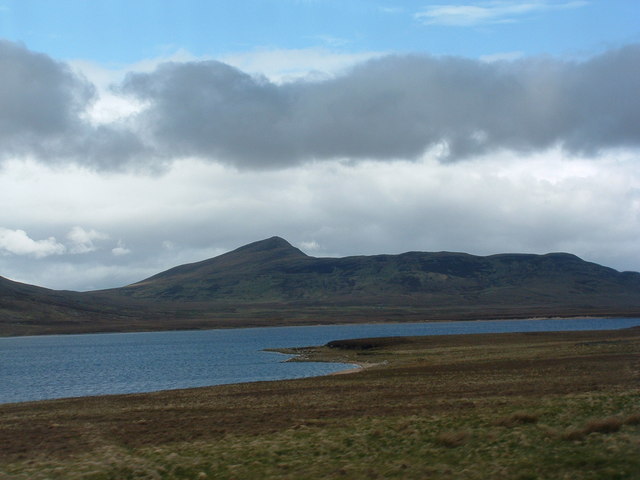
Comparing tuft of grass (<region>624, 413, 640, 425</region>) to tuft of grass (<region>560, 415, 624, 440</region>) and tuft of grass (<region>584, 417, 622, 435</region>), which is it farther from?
tuft of grass (<region>584, 417, 622, 435</region>)

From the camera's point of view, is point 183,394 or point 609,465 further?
point 183,394

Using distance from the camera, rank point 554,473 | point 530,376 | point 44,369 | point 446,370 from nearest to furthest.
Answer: point 554,473 → point 530,376 → point 446,370 → point 44,369

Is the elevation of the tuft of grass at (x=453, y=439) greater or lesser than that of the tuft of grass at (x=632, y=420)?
lesser

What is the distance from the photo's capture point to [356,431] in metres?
27.4

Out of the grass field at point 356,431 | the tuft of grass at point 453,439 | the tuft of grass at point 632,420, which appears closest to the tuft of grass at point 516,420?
the grass field at point 356,431

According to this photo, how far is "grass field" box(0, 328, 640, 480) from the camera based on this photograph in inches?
832

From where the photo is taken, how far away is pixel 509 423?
2552 centimetres

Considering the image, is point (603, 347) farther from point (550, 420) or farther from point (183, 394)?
point (550, 420)

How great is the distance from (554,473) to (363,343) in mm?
89228

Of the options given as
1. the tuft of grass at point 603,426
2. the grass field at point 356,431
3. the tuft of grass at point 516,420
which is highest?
the tuft of grass at point 603,426

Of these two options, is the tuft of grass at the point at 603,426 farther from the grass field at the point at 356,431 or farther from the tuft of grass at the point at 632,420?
the tuft of grass at the point at 632,420

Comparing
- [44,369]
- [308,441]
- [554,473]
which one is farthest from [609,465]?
[44,369]

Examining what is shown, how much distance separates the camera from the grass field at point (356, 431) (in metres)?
21.1

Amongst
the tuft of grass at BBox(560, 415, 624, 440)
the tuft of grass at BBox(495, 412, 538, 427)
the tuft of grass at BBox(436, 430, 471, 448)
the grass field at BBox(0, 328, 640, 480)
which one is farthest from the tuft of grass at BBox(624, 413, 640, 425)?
the tuft of grass at BBox(436, 430, 471, 448)
